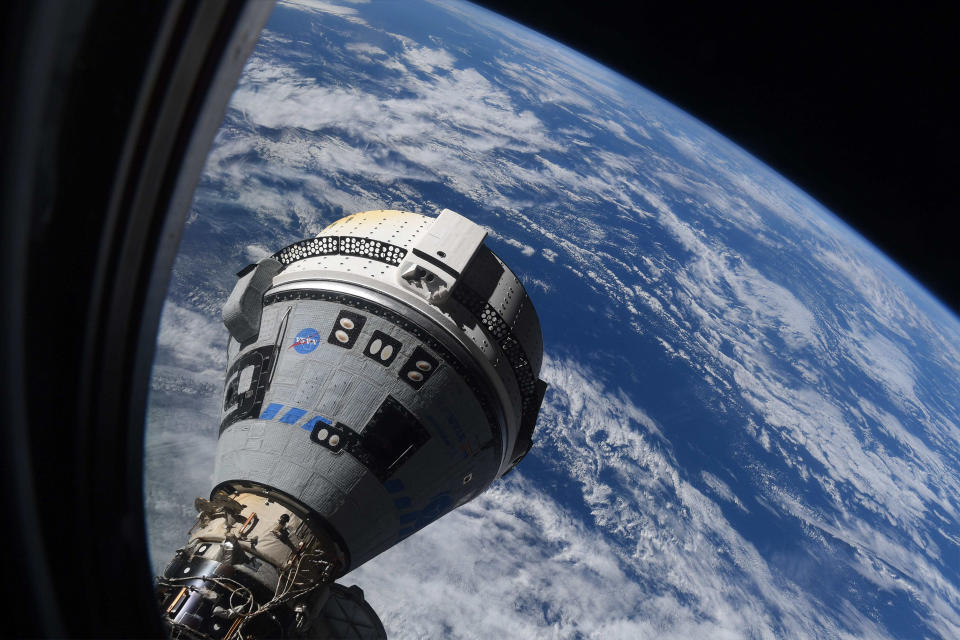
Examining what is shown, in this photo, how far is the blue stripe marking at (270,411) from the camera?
24.6 ft

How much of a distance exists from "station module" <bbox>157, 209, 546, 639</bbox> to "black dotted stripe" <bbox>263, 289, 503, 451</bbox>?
2cm

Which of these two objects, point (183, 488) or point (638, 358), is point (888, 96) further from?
point (638, 358)

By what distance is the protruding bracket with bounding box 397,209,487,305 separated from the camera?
823 centimetres

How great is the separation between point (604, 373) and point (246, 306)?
129ft

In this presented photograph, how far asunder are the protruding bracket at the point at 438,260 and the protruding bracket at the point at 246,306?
282cm

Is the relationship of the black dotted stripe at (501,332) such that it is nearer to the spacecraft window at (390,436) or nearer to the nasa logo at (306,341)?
the spacecraft window at (390,436)

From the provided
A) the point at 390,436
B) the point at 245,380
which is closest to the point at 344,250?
the point at 245,380

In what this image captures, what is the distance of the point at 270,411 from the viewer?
7535 mm

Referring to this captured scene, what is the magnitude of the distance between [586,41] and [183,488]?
2988 cm

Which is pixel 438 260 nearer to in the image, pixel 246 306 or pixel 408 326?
pixel 408 326

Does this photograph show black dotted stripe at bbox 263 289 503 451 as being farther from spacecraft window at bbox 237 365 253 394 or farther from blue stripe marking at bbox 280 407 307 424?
blue stripe marking at bbox 280 407 307 424

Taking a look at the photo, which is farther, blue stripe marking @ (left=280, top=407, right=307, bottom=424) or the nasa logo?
the nasa logo

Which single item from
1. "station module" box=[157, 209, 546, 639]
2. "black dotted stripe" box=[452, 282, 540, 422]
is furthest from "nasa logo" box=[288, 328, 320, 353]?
"black dotted stripe" box=[452, 282, 540, 422]

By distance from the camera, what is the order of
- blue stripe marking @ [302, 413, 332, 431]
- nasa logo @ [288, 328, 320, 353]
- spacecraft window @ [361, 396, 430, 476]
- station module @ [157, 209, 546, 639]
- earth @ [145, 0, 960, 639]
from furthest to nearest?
earth @ [145, 0, 960, 639] < nasa logo @ [288, 328, 320, 353] < spacecraft window @ [361, 396, 430, 476] < blue stripe marking @ [302, 413, 332, 431] < station module @ [157, 209, 546, 639]
